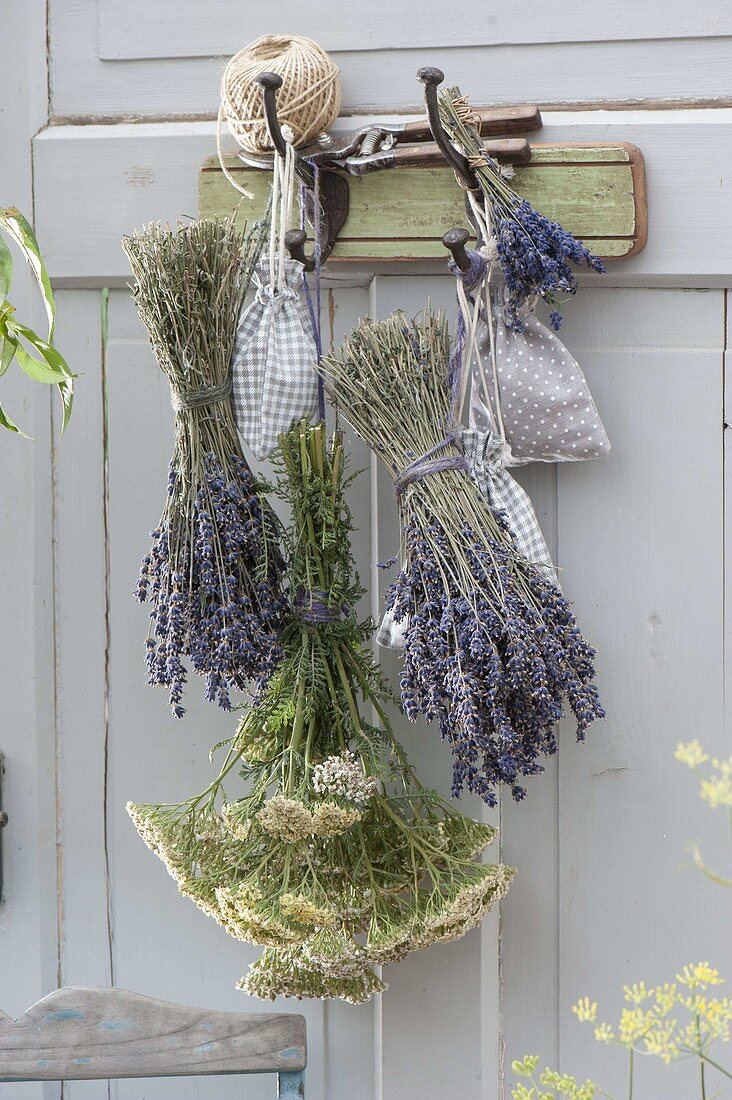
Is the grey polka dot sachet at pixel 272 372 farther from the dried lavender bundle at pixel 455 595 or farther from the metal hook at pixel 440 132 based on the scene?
the metal hook at pixel 440 132

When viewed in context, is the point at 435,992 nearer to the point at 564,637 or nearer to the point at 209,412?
the point at 564,637

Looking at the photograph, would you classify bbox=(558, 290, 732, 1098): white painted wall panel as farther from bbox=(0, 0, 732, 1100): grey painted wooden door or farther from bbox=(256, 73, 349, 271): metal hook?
bbox=(256, 73, 349, 271): metal hook

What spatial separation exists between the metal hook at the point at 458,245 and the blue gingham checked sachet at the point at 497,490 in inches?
7.1

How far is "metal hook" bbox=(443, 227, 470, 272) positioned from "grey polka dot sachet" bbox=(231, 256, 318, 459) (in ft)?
0.61

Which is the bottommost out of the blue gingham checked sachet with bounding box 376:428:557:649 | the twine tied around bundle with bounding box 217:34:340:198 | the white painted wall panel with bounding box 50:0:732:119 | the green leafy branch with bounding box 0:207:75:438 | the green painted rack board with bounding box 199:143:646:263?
the blue gingham checked sachet with bounding box 376:428:557:649

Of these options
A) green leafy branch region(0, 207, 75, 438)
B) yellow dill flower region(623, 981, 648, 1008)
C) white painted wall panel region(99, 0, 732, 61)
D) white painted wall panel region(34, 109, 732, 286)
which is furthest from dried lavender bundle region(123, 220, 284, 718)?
yellow dill flower region(623, 981, 648, 1008)

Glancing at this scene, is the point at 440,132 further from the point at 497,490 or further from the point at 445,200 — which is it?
the point at 497,490

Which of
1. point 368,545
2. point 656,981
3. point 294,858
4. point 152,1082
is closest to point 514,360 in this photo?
point 368,545

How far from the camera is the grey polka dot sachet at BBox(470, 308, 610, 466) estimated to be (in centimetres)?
113

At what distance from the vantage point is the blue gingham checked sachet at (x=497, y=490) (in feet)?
3.67

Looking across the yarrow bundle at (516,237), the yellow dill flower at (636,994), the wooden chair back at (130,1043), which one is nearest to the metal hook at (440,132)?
the yarrow bundle at (516,237)

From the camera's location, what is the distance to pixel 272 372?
3.63ft

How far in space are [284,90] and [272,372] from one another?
320 millimetres

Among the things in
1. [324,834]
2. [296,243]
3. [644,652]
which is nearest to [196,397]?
[296,243]
